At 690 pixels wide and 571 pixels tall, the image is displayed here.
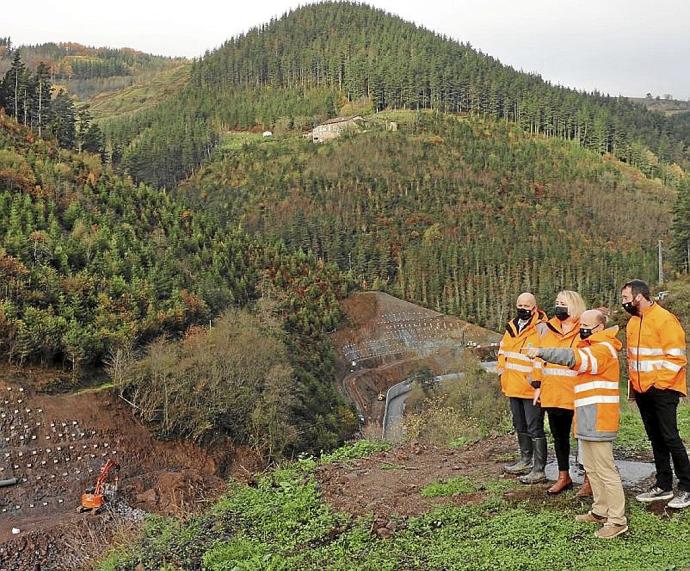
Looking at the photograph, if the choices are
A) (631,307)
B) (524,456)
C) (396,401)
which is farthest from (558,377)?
(396,401)

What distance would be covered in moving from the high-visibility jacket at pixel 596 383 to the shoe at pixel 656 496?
0.97m

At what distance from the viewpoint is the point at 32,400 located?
21922 millimetres

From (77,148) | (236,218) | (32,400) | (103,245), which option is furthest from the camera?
(236,218)

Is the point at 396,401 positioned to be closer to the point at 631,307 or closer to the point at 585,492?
the point at 585,492

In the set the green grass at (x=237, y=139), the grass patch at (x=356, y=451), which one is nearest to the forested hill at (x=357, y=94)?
the green grass at (x=237, y=139)

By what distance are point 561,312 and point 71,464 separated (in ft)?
64.6

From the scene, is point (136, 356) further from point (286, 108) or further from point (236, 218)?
point (286, 108)

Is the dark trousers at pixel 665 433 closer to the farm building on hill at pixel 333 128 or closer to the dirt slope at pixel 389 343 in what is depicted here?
the dirt slope at pixel 389 343

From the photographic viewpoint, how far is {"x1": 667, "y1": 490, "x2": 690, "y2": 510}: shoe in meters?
5.55

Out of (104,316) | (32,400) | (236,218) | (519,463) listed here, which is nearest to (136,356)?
(104,316)

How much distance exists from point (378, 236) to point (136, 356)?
5125 centimetres

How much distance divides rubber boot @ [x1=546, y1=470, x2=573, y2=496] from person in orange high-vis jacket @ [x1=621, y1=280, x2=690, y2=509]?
2.60 feet

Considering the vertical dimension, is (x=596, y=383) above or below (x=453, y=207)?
below

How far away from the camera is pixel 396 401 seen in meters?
42.6
